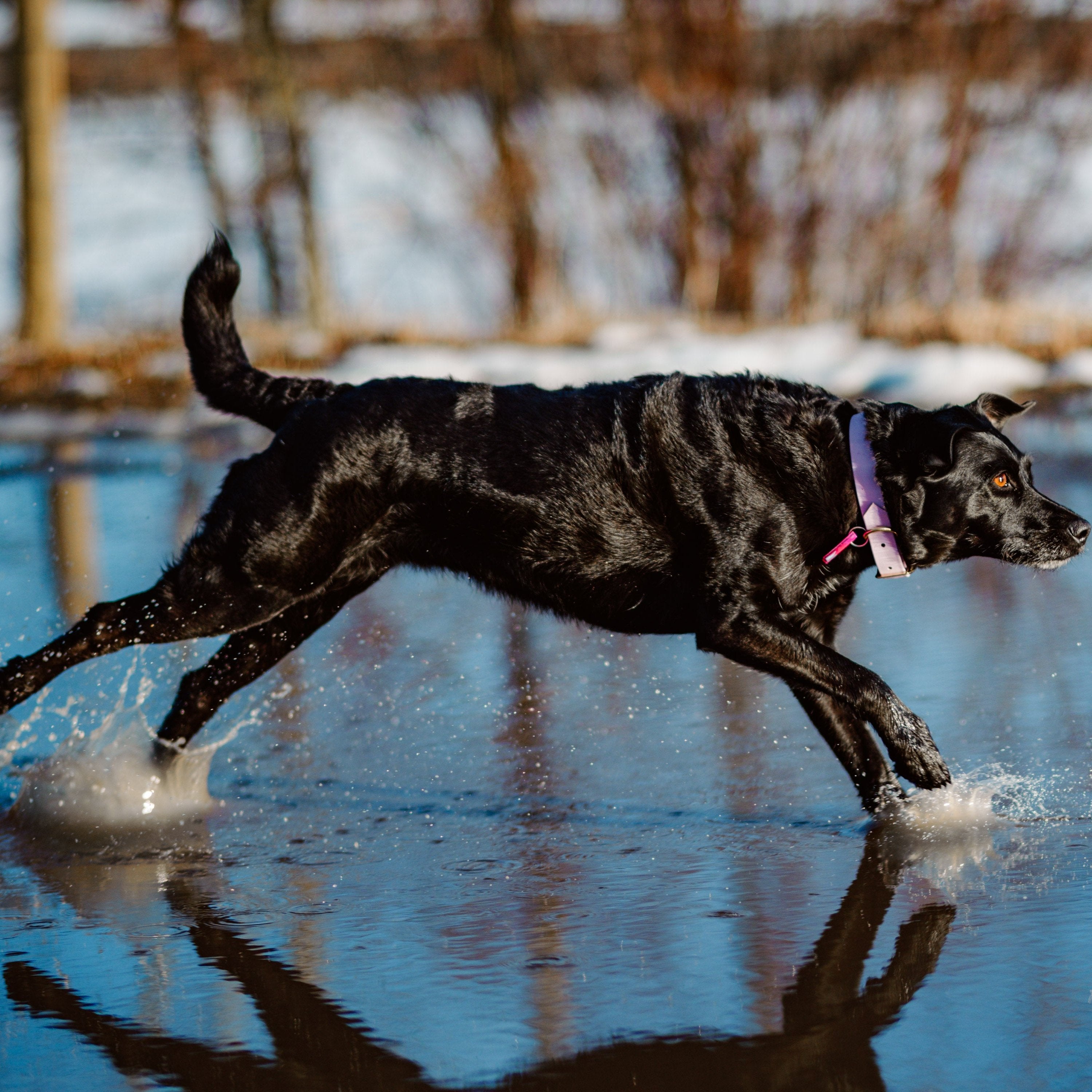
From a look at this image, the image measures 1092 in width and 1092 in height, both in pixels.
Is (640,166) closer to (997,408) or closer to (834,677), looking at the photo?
(997,408)

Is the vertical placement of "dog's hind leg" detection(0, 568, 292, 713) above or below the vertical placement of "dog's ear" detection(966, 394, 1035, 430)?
below

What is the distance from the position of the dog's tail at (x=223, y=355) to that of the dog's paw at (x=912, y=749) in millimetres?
1821

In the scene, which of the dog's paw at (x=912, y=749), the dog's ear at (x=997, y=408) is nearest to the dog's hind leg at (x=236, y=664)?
the dog's paw at (x=912, y=749)

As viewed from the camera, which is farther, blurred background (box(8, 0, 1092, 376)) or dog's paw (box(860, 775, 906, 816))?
blurred background (box(8, 0, 1092, 376))

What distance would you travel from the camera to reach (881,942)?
9.60 feet

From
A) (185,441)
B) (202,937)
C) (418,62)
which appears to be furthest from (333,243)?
(202,937)

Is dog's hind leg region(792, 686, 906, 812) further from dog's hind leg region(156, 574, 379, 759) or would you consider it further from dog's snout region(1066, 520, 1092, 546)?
dog's hind leg region(156, 574, 379, 759)

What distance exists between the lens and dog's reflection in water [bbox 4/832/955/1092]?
2.40 meters

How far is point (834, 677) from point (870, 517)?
1.37 feet

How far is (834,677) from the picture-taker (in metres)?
3.80

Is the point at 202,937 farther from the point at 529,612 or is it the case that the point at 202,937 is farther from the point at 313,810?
the point at 529,612

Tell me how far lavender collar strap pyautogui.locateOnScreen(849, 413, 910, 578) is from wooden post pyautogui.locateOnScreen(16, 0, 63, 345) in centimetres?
1131

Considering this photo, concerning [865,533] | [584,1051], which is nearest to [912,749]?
[865,533]

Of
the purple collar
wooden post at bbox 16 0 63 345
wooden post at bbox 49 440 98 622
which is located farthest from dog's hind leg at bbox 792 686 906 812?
wooden post at bbox 16 0 63 345
